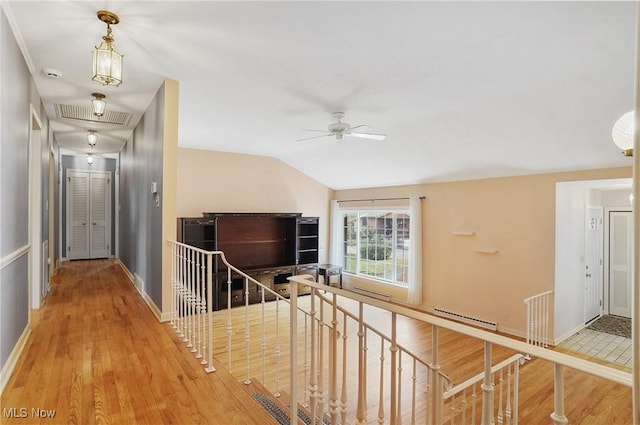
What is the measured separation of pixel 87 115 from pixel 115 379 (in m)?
4.04

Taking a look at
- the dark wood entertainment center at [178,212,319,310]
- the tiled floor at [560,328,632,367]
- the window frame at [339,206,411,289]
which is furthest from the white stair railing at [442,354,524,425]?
the dark wood entertainment center at [178,212,319,310]

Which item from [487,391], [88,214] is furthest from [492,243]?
[88,214]

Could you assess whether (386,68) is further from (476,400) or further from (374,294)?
(374,294)

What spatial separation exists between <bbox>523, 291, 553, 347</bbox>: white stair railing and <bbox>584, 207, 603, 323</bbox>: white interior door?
1.42 metres

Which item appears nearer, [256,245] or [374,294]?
[256,245]

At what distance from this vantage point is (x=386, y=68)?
2961mm

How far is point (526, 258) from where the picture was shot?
508 cm

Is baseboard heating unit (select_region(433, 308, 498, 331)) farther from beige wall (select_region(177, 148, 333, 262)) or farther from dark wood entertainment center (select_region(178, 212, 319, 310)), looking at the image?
beige wall (select_region(177, 148, 333, 262))

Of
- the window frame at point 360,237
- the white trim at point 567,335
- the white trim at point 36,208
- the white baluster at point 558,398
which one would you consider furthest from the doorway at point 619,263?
the white trim at point 36,208

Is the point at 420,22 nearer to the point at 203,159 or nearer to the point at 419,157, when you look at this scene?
the point at 419,157

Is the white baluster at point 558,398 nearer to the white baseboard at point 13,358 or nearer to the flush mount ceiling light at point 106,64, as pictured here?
the flush mount ceiling light at point 106,64

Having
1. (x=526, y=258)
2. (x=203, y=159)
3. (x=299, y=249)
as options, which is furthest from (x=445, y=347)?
(x=203, y=159)

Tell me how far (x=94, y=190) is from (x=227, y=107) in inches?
239

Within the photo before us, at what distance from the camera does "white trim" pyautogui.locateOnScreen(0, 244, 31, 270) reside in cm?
217
